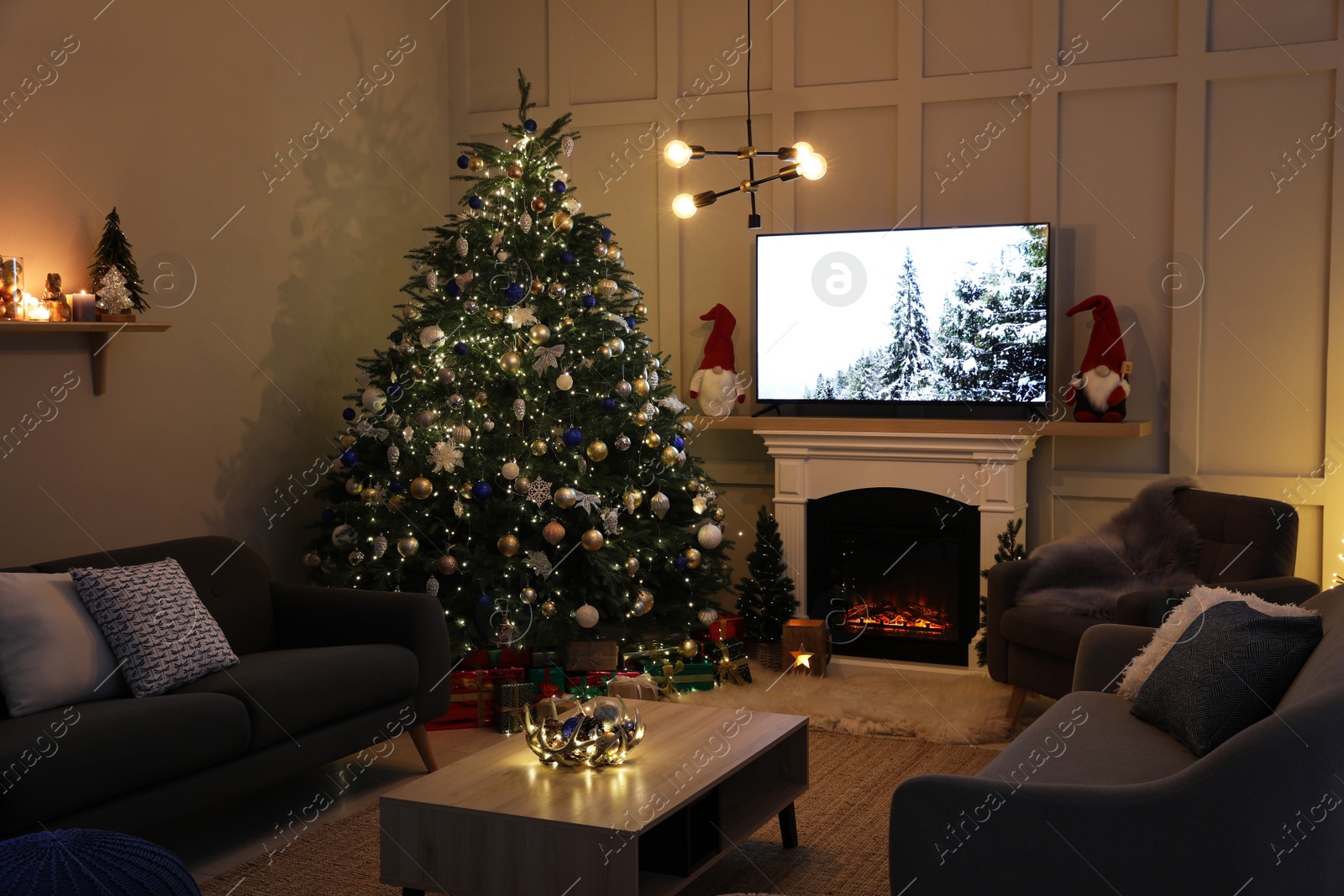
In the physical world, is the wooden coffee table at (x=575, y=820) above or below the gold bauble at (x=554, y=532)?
below

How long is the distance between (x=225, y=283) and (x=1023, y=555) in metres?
3.56

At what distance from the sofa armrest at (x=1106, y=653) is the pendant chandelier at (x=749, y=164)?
8.29 ft

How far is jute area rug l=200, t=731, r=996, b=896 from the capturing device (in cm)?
292

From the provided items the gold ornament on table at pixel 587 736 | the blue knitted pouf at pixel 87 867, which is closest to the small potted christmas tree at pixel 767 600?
the gold ornament on table at pixel 587 736

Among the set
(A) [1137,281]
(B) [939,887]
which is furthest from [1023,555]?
(B) [939,887]

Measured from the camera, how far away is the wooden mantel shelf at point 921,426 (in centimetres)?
480

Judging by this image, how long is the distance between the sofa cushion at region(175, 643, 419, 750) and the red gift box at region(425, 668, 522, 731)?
73cm

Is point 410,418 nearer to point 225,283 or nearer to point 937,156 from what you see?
point 225,283

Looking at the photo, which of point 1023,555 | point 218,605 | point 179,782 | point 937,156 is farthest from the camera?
point 937,156

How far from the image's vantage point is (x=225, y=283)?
188 inches

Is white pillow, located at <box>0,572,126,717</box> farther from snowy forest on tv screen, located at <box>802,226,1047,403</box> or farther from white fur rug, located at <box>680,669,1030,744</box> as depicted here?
snowy forest on tv screen, located at <box>802,226,1047,403</box>

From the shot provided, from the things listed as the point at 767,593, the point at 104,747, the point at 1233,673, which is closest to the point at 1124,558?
the point at 767,593

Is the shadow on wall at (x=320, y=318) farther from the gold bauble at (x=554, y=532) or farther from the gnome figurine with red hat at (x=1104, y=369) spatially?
the gnome figurine with red hat at (x=1104, y=369)

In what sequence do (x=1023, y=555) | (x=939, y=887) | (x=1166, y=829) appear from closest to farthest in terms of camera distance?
(x=1166, y=829) < (x=939, y=887) < (x=1023, y=555)
